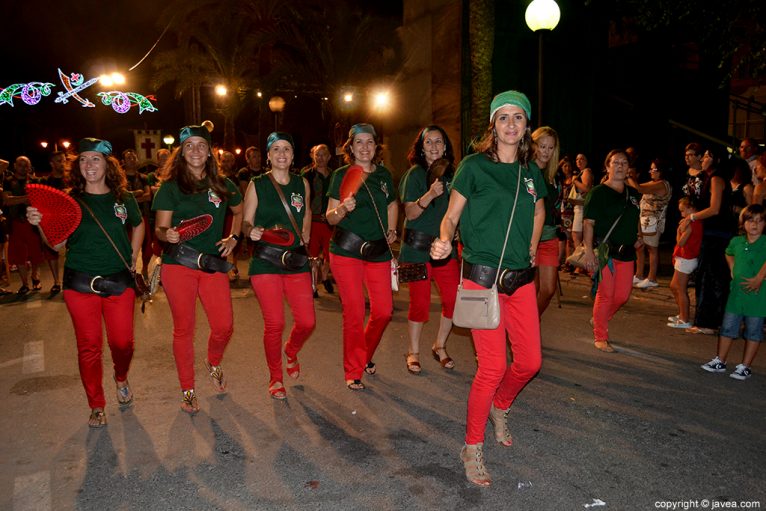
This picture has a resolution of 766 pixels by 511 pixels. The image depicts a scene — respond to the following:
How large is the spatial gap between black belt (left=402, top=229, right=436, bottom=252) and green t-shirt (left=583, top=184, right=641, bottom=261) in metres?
1.80

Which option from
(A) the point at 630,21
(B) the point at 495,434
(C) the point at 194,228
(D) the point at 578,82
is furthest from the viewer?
(A) the point at 630,21

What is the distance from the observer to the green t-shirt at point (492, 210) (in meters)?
3.79

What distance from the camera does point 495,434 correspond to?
4391 mm

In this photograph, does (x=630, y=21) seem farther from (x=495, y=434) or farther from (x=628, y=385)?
(x=495, y=434)

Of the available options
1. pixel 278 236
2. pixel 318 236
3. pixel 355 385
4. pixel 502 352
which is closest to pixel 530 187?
pixel 502 352

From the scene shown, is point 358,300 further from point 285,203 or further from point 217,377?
point 217,377

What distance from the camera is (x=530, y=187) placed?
3.90m

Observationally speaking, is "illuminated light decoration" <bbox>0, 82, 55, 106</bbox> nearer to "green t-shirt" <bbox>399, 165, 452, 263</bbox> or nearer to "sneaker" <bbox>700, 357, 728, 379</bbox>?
"green t-shirt" <bbox>399, 165, 452, 263</bbox>

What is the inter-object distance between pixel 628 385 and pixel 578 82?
466 inches

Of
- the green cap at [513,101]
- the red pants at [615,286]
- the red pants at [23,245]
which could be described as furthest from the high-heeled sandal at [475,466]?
the red pants at [23,245]

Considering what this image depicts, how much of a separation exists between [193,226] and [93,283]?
783 millimetres

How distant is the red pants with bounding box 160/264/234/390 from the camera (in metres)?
4.88

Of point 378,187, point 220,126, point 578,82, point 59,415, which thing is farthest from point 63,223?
point 220,126

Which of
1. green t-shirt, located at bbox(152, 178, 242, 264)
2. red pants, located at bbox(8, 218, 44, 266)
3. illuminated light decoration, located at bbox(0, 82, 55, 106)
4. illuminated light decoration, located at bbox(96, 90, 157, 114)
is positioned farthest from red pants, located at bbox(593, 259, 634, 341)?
illuminated light decoration, located at bbox(0, 82, 55, 106)
